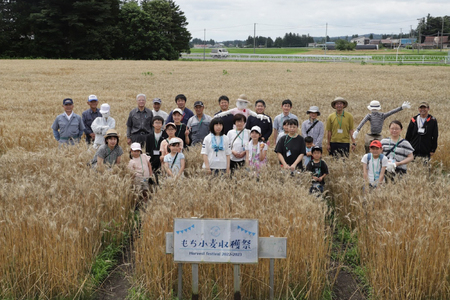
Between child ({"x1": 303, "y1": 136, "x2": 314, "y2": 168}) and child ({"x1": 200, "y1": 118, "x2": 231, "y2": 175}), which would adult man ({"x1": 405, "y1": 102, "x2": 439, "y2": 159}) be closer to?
child ({"x1": 303, "y1": 136, "x2": 314, "y2": 168})

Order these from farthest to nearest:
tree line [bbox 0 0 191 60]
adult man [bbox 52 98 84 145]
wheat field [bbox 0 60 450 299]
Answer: tree line [bbox 0 0 191 60] < adult man [bbox 52 98 84 145] < wheat field [bbox 0 60 450 299]

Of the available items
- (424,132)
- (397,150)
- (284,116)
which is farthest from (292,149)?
(424,132)

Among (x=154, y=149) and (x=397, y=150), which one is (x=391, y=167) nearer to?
(x=397, y=150)

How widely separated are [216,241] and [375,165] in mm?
3798

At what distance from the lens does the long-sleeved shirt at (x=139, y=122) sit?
963 centimetres

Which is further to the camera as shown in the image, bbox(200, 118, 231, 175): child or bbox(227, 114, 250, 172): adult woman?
bbox(227, 114, 250, 172): adult woman

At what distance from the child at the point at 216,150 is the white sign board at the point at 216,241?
3.09 meters

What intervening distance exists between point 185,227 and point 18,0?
241 ft

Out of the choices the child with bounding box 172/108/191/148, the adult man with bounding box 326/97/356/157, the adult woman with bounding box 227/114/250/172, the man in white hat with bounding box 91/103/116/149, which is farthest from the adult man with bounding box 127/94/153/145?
the adult man with bounding box 326/97/356/157

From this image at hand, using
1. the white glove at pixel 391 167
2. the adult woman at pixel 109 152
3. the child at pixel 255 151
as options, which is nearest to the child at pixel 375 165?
the white glove at pixel 391 167

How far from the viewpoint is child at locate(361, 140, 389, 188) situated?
7.20 metres

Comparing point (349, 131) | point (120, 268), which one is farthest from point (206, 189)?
point (349, 131)

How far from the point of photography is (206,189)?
251 inches

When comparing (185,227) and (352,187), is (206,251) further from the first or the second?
(352,187)
